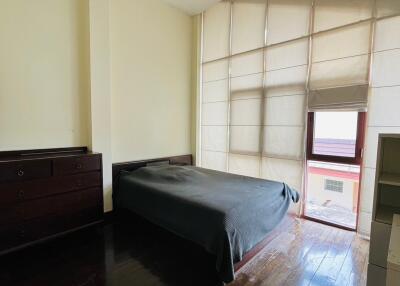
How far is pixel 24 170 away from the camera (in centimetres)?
Answer: 211

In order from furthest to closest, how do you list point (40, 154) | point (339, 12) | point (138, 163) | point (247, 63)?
point (247, 63), point (138, 163), point (339, 12), point (40, 154)

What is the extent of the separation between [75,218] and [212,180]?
162cm

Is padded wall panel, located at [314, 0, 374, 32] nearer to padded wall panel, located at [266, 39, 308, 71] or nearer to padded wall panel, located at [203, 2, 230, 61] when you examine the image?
padded wall panel, located at [266, 39, 308, 71]

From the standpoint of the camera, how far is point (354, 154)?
273 centimetres

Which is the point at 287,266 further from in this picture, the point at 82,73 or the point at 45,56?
the point at 45,56

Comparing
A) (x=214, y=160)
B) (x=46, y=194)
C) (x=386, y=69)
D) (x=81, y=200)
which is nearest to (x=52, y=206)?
(x=46, y=194)

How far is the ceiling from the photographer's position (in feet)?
12.1

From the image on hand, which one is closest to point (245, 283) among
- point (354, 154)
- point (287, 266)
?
point (287, 266)

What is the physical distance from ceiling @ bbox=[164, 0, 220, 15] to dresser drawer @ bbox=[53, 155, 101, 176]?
282 cm

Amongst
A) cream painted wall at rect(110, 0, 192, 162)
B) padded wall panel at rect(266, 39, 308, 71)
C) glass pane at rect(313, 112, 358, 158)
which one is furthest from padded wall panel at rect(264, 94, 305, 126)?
cream painted wall at rect(110, 0, 192, 162)

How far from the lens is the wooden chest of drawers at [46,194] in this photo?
2.05 meters

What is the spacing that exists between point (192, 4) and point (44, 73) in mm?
2554

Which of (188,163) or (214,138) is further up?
(214,138)

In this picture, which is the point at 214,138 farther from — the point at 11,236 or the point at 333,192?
the point at 11,236
